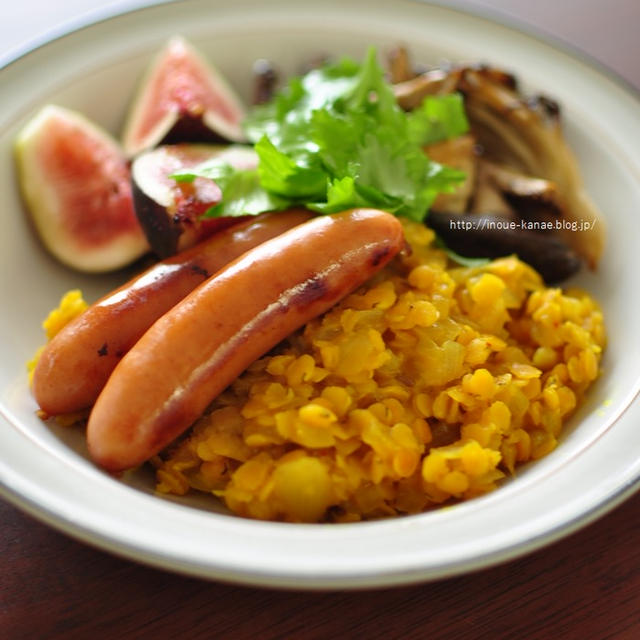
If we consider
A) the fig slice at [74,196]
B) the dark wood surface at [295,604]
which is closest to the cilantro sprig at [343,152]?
the fig slice at [74,196]

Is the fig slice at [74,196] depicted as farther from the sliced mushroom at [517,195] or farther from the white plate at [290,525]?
the sliced mushroom at [517,195]

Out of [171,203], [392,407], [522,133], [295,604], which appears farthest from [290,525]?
[522,133]

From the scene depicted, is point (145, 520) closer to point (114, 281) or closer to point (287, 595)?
point (287, 595)

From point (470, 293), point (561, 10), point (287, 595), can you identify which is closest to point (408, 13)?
point (561, 10)

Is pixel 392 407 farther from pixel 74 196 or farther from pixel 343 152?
pixel 74 196

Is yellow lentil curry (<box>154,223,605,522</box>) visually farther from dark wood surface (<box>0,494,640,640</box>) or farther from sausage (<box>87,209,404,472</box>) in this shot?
dark wood surface (<box>0,494,640,640</box>)
